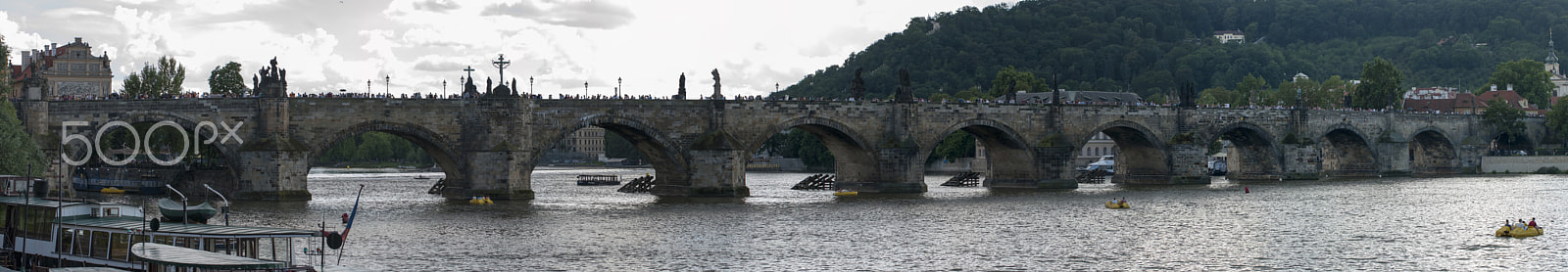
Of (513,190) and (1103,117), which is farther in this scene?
(1103,117)

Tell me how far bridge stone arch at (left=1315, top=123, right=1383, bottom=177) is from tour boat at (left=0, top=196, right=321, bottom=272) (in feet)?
300

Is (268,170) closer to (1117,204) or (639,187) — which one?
(639,187)

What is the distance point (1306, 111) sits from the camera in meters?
101

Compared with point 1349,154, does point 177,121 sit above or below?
above

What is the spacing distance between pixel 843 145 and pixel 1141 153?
24.9 metres

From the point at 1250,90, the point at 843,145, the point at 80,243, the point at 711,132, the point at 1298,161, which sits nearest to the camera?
the point at 80,243

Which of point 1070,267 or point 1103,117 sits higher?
point 1103,117

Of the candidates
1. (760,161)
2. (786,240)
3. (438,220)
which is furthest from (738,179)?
(760,161)

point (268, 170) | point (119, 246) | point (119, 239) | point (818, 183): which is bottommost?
point (119, 246)

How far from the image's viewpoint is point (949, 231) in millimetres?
49469

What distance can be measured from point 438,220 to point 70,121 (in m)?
17.5

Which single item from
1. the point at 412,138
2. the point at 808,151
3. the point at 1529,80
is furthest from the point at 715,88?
the point at 1529,80

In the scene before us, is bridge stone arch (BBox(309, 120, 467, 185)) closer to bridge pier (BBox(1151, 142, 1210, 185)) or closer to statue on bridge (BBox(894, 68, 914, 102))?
statue on bridge (BBox(894, 68, 914, 102))

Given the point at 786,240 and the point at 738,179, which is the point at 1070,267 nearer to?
the point at 786,240
